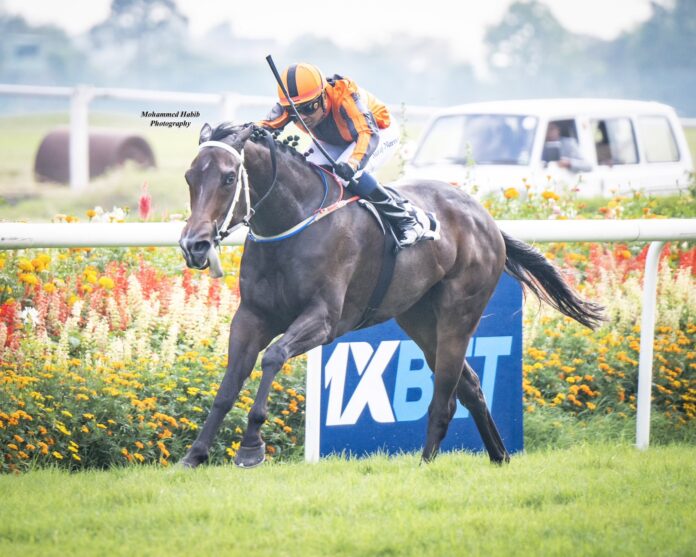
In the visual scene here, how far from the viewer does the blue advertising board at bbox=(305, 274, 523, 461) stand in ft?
18.9

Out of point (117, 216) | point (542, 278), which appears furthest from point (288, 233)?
point (117, 216)

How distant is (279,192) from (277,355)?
0.74m

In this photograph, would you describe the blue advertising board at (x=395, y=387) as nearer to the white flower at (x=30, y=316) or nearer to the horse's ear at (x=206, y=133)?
the horse's ear at (x=206, y=133)

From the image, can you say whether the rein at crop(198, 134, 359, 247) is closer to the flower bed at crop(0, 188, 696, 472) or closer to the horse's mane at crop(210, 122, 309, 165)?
the horse's mane at crop(210, 122, 309, 165)

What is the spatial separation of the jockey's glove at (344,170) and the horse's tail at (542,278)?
1347 millimetres

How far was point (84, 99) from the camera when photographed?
514 inches

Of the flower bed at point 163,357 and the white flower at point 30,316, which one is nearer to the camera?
the flower bed at point 163,357

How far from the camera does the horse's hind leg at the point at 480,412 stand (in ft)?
19.0

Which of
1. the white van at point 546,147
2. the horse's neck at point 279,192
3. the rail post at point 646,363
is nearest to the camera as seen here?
the horse's neck at point 279,192

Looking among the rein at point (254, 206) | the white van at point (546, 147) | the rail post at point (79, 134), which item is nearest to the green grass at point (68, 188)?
the rail post at point (79, 134)

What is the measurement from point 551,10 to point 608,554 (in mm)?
33216

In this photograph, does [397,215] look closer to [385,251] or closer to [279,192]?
[385,251]

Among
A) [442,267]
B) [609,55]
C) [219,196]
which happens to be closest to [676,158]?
[442,267]

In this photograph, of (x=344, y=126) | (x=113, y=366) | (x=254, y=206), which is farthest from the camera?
(x=113, y=366)
